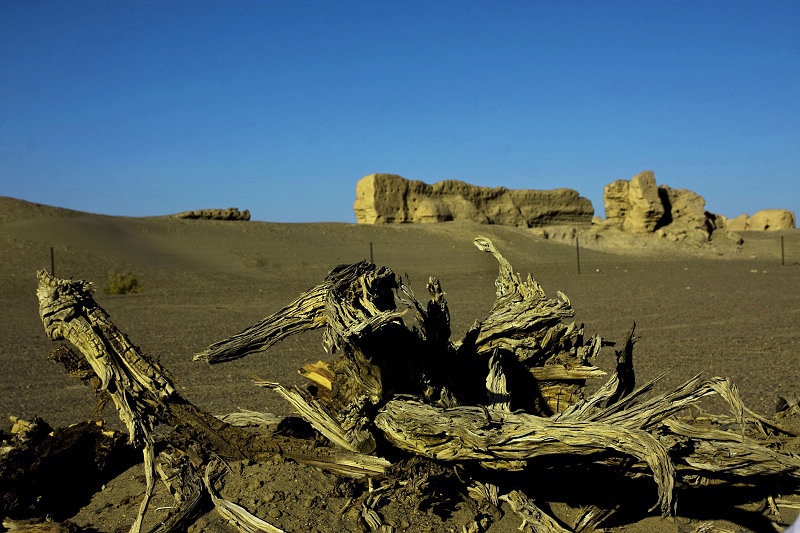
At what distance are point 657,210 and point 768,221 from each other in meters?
24.2

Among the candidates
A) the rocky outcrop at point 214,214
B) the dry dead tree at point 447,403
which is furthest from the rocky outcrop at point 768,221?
the dry dead tree at point 447,403

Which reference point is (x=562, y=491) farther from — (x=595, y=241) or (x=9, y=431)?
(x=595, y=241)

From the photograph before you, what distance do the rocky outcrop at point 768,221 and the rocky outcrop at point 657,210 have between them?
52.2 feet

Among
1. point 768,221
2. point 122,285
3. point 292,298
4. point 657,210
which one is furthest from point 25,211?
point 768,221

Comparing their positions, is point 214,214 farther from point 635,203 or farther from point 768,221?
point 768,221

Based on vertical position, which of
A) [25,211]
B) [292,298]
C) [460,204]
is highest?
[460,204]

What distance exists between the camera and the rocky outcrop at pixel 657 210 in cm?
4147

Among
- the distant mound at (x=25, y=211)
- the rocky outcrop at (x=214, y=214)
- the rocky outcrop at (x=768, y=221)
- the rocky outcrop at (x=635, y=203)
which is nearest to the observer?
the distant mound at (x=25, y=211)

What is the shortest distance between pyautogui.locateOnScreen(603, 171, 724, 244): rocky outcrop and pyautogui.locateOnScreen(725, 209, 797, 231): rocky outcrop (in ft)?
52.2

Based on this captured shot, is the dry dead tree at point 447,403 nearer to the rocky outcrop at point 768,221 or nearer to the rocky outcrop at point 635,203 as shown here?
the rocky outcrop at point 635,203

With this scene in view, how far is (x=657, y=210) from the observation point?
4150 cm

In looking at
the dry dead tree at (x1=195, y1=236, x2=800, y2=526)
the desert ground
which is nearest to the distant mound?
the desert ground

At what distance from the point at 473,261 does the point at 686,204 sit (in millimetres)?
18309

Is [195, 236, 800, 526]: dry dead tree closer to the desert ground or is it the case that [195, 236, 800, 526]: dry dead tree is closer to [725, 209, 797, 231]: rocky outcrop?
the desert ground
